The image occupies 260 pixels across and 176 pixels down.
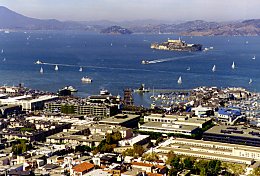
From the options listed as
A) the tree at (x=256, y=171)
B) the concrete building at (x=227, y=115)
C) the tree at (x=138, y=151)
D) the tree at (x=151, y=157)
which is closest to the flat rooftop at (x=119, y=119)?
the concrete building at (x=227, y=115)

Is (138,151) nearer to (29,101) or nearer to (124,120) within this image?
(124,120)

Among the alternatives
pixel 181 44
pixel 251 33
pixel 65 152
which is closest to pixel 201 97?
pixel 65 152

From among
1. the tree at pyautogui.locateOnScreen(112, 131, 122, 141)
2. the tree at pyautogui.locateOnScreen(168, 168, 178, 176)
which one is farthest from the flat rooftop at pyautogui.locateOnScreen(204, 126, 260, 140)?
the tree at pyautogui.locateOnScreen(168, 168, 178, 176)

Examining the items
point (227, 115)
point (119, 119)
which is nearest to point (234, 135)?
point (227, 115)

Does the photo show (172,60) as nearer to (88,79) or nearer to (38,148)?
(88,79)

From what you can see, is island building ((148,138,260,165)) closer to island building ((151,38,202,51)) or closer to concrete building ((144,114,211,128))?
concrete building ((144,114,211,128))
